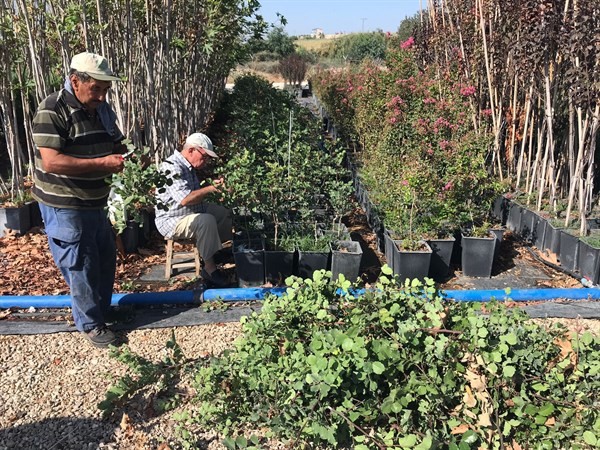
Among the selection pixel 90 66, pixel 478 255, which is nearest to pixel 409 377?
pixel 90 66

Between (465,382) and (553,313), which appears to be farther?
(553,313)

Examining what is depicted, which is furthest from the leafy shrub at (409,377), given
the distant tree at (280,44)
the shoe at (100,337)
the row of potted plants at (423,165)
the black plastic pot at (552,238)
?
the distant tree at (280,44)

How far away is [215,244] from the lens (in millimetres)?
4027

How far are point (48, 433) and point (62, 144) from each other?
4.77 feet

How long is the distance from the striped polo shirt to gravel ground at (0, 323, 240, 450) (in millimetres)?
890

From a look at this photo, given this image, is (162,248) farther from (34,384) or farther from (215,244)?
(34,384)

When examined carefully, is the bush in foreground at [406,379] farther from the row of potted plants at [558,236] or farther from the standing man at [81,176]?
the row of potted plants at [558,236]

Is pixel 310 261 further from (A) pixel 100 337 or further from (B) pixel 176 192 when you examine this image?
(A) pixel 100 337

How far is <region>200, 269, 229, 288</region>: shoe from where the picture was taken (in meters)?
4.10

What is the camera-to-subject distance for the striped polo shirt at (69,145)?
276cm

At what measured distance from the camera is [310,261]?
13.4 ft

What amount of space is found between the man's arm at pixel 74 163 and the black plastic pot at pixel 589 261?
3.53 meters

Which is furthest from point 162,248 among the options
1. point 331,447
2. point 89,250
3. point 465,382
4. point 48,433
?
point 465,382

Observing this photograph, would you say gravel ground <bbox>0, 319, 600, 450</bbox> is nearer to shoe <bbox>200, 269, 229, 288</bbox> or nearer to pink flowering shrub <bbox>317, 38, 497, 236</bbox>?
shoe <bbox>200, 269, 229, 288</bbox>
